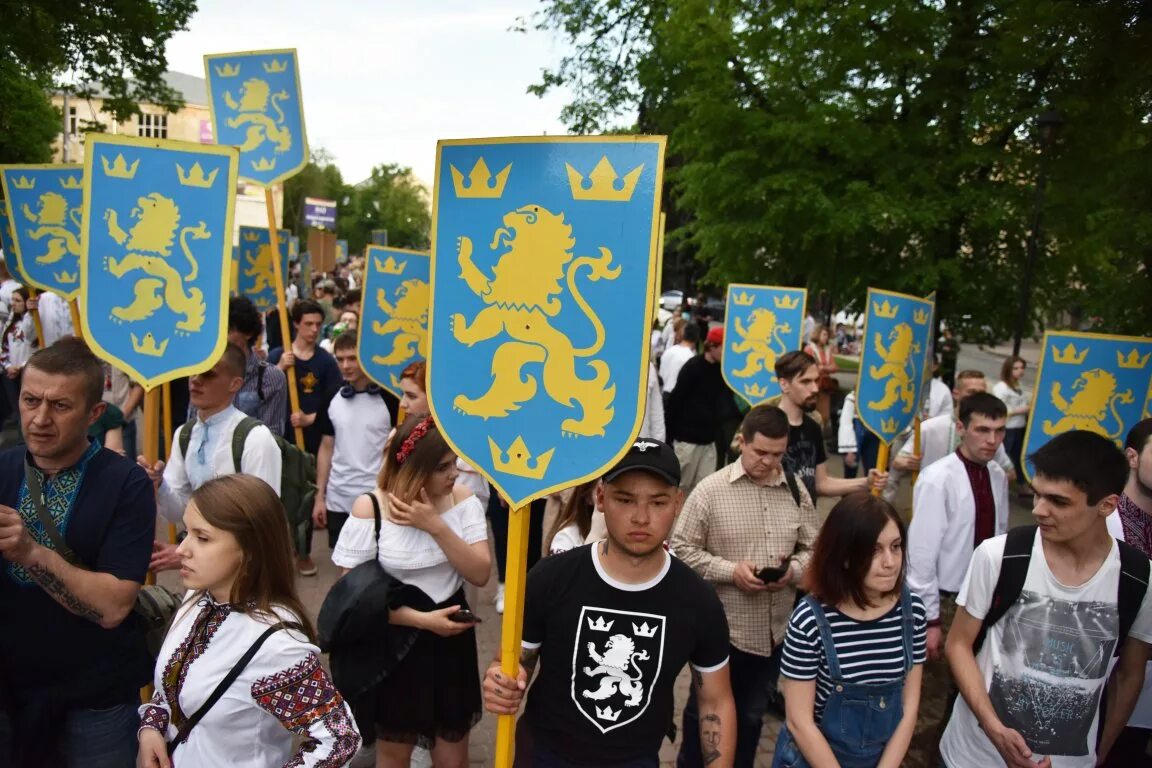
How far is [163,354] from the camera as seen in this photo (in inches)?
147

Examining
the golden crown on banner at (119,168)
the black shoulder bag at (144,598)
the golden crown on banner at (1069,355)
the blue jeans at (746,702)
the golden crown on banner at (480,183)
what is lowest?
the blue jeans at (746,702)

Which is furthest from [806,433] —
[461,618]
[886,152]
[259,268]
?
[886,152]

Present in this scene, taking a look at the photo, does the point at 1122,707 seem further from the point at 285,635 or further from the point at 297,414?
the point at 297,414

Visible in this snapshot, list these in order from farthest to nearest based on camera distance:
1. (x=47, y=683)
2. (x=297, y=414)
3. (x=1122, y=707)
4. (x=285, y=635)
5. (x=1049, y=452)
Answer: (x=297, y=414)
(x=1122, y=707)
(x=1049, y=452)
(x=47, y=683)
(x=285, y=635)

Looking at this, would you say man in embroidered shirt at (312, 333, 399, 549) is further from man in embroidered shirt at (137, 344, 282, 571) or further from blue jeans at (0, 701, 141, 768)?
blue jeans at (0, 701, 141, 768)

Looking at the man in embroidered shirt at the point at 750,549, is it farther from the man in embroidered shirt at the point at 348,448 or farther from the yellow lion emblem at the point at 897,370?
→ the man in embroidered shirt at the point at 348,448

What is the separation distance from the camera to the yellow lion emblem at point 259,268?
10.2 m

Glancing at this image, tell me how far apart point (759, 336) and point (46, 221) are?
528cm

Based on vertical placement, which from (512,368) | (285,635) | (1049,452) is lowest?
(285,635)

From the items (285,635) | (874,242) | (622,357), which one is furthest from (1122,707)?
(874,242)

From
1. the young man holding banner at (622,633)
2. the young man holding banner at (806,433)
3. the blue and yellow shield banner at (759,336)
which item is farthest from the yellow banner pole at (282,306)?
the young man holding banner at (622,633)

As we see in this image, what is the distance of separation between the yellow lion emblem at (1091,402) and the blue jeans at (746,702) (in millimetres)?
2104

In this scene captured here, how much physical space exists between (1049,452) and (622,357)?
1.61 m

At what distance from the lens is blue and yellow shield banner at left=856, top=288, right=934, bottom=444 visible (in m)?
5.20
